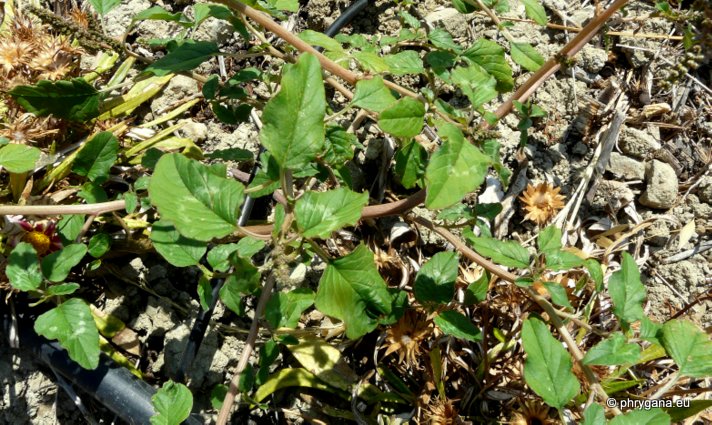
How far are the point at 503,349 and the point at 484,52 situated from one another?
0.91 meters

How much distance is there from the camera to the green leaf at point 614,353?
1278mm

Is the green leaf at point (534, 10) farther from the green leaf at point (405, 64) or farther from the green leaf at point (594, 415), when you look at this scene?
the green leaf at point (594, 415)

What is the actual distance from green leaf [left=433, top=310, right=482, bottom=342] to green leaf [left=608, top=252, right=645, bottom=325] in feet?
1.10

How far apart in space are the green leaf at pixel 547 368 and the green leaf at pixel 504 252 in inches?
6.1

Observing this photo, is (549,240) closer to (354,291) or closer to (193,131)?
(354,291)

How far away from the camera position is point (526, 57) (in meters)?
1.63

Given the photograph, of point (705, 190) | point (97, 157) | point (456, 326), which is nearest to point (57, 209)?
point (97, 157)

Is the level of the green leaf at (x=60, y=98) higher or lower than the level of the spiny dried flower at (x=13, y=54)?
higher

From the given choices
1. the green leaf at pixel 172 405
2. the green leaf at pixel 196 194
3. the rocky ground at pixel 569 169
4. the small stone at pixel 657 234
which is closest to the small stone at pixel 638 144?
the rocky ground at pixel 569 169

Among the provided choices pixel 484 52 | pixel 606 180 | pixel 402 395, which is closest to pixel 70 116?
pixel 484 52

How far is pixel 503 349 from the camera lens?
1868mm

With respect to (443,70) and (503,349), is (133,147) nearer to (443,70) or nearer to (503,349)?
(443,70)

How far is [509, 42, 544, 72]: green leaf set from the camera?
63.2 inches

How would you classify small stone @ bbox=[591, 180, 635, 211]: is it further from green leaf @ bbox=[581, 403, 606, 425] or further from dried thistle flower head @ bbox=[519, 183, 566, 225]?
green leaf @ bbox=[581, 403, 606, 425]
